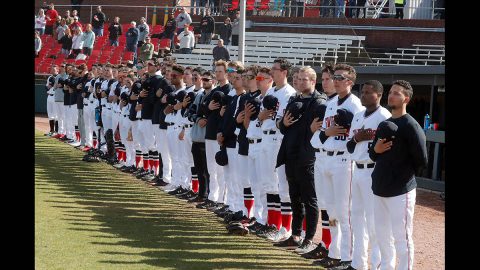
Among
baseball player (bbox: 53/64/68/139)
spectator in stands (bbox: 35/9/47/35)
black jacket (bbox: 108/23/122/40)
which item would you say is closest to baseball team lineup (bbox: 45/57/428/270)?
baseball player (bbox: 53/64/68/139)

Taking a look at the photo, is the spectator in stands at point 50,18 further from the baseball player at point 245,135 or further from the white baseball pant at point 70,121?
the baseball player at point 245,135

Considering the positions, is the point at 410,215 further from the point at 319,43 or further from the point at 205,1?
the point at 205,1

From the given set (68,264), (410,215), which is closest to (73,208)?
(68,264)

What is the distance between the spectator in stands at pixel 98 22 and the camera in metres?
35.8

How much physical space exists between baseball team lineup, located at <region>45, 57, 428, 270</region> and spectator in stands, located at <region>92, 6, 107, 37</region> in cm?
1754

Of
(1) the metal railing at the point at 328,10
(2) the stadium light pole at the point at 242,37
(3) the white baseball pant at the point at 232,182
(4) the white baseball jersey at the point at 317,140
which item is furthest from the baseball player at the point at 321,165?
(1) the metal railing at the point at 328,10

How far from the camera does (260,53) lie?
2703 centimetres

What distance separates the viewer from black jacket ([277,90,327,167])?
10.3 m

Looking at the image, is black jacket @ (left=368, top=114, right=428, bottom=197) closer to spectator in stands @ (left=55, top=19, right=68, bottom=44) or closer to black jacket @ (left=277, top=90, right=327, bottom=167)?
black jacket @ (left=277, top=90, right=327, bottom=167)

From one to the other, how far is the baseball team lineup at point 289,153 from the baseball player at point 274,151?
0.05 feet

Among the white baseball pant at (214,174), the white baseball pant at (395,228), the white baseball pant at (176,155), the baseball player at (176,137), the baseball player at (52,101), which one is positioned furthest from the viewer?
the baseball player at (52,101)

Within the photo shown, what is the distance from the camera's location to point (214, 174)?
13703mm

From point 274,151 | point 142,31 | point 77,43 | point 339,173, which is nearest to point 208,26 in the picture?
point 142,31

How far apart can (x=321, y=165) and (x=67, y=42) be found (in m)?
26.4
